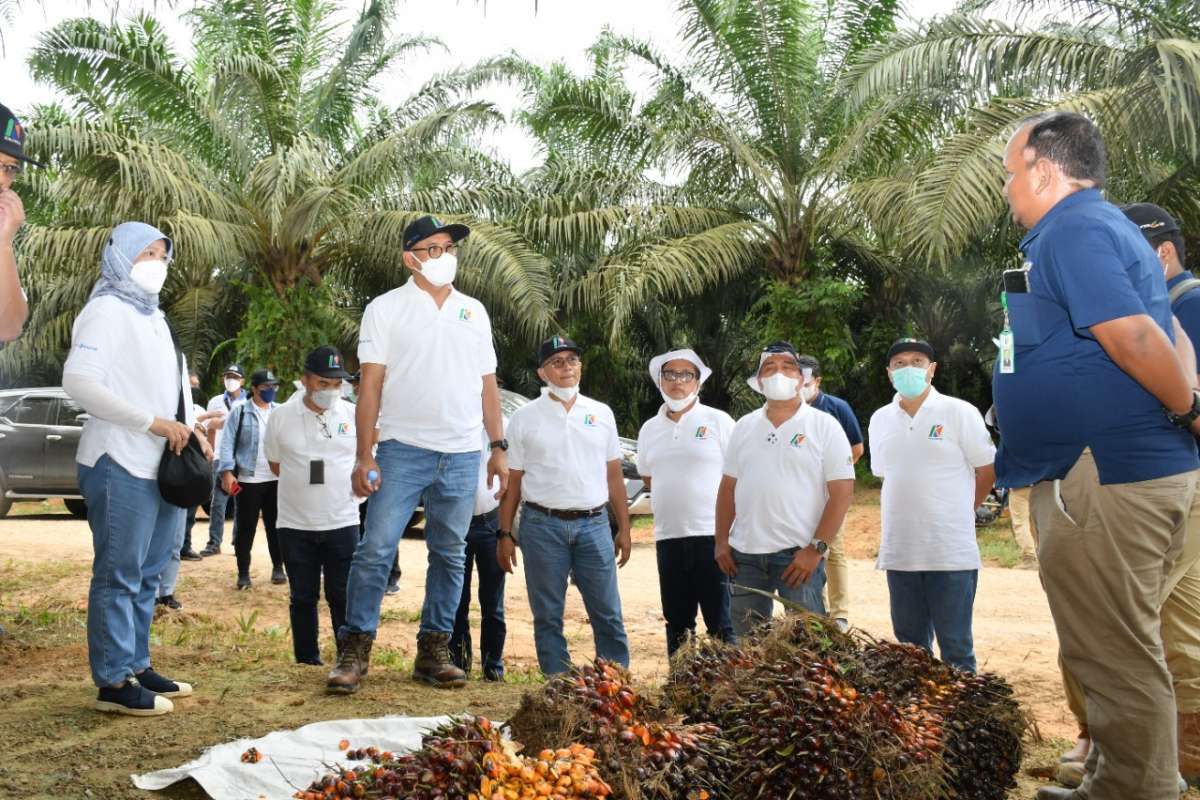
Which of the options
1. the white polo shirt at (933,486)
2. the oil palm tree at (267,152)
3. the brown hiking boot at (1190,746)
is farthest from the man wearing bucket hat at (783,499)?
the oil palm tree at (267,152)

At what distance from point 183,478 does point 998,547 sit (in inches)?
470

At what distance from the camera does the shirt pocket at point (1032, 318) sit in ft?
11.7

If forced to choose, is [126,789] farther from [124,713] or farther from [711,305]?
[711,305]

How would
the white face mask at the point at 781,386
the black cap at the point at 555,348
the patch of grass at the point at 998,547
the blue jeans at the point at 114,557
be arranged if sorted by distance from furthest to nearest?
the patch of grass at the point at 998,547
the black cap at the point at 555,348
the white face mask at the point at 781,386
the blue jeans at the point at 114,557

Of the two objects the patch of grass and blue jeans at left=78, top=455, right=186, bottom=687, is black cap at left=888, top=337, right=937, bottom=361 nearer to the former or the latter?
blue jeans at left=78, top=455, right=186, bottom=687

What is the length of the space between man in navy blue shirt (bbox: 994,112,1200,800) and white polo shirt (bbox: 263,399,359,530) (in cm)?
447

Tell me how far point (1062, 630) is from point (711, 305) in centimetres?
1874

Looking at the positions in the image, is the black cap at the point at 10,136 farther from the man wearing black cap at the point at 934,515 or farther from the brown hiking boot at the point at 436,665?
the man wearing black cap at the point at 934,515

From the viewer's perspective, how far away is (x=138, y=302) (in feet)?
16.4

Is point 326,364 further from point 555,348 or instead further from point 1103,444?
point 1103,444

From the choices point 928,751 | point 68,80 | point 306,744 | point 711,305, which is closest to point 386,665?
point 306,744

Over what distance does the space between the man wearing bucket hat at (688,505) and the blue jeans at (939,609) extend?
0.96m

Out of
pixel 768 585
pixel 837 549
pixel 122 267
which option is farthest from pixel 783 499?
pixel 122 267

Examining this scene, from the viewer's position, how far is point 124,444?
479cm
